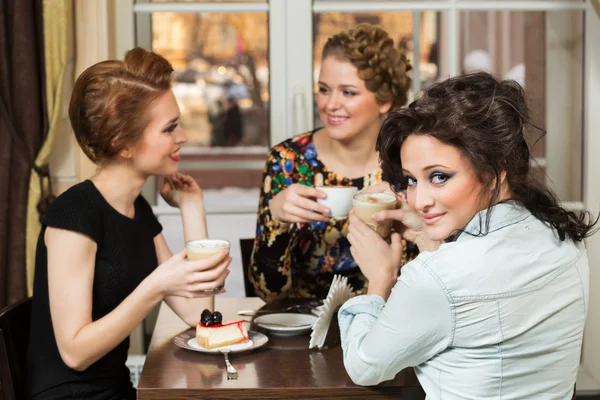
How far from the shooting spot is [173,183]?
7.95 ft

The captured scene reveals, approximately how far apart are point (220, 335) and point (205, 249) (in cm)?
20

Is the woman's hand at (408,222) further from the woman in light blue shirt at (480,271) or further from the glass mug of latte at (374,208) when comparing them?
the woman in light blue shirt at (480,271)

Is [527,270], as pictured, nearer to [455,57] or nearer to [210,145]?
[455,57]

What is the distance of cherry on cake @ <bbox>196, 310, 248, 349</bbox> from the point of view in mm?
1881

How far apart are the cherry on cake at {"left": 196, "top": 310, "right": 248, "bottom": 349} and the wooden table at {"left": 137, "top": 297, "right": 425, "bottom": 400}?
0.03 meters

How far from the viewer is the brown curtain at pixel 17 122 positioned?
284cm

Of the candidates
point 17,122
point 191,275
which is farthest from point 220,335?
point 17,122

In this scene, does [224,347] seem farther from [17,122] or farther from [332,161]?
[17,122]

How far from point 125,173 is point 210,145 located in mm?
14712

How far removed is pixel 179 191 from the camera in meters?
2.40

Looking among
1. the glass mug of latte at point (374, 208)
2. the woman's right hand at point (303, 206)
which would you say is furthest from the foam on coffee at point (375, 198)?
the woman's right hand at point (303, 206)

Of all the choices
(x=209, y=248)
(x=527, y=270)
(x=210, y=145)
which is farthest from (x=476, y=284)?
(x=210, y=145)

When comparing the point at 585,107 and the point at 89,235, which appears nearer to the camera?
the point at 89,235

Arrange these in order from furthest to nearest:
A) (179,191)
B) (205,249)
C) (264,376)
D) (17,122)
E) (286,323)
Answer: (17,122) → (179,191) → (286,323) → (205,249) → (264,376)
